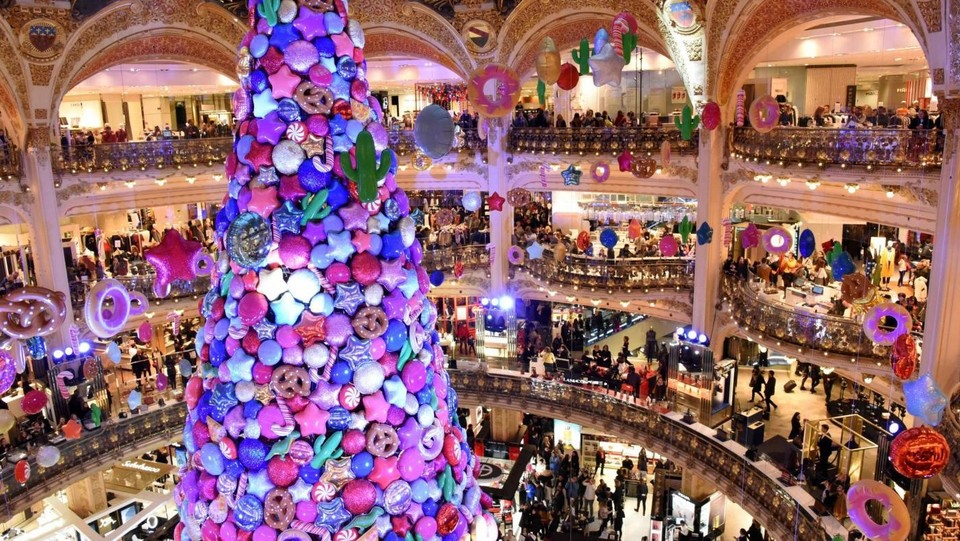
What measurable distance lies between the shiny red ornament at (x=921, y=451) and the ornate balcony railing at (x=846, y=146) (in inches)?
191

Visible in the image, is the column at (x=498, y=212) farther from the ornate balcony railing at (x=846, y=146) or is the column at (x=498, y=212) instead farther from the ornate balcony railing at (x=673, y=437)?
the ornate balcony railing at (x=846, y=146)

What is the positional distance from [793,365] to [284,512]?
54.3 ft

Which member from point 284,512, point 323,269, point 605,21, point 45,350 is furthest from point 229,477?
point 605,21

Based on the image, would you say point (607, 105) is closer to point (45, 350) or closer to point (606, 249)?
point (606, 249)

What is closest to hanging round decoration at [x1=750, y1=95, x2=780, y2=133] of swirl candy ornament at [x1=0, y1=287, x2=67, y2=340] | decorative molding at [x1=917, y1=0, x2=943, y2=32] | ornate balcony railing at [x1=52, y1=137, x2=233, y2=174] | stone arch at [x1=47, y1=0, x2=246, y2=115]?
decorative molding at [x1=917, y1=0, x2=943, y2=32]

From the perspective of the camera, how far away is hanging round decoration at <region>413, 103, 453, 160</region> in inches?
315

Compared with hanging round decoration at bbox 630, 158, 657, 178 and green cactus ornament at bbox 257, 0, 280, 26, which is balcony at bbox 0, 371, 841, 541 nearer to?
hanging round decoration at bbox 630, 158, 657, 178

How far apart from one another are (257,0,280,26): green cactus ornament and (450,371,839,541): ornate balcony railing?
10139 millimetres

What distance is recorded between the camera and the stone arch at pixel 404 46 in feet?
61.5

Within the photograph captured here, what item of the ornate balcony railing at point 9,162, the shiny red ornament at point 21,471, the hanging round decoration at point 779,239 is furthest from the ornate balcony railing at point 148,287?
the hanging round decoration at point 779,239

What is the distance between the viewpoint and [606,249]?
744 inches

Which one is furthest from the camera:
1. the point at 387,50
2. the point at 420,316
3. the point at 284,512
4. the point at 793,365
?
the point at 387,50

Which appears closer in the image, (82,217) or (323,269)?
(323,269)

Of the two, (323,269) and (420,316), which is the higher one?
(323,269)
